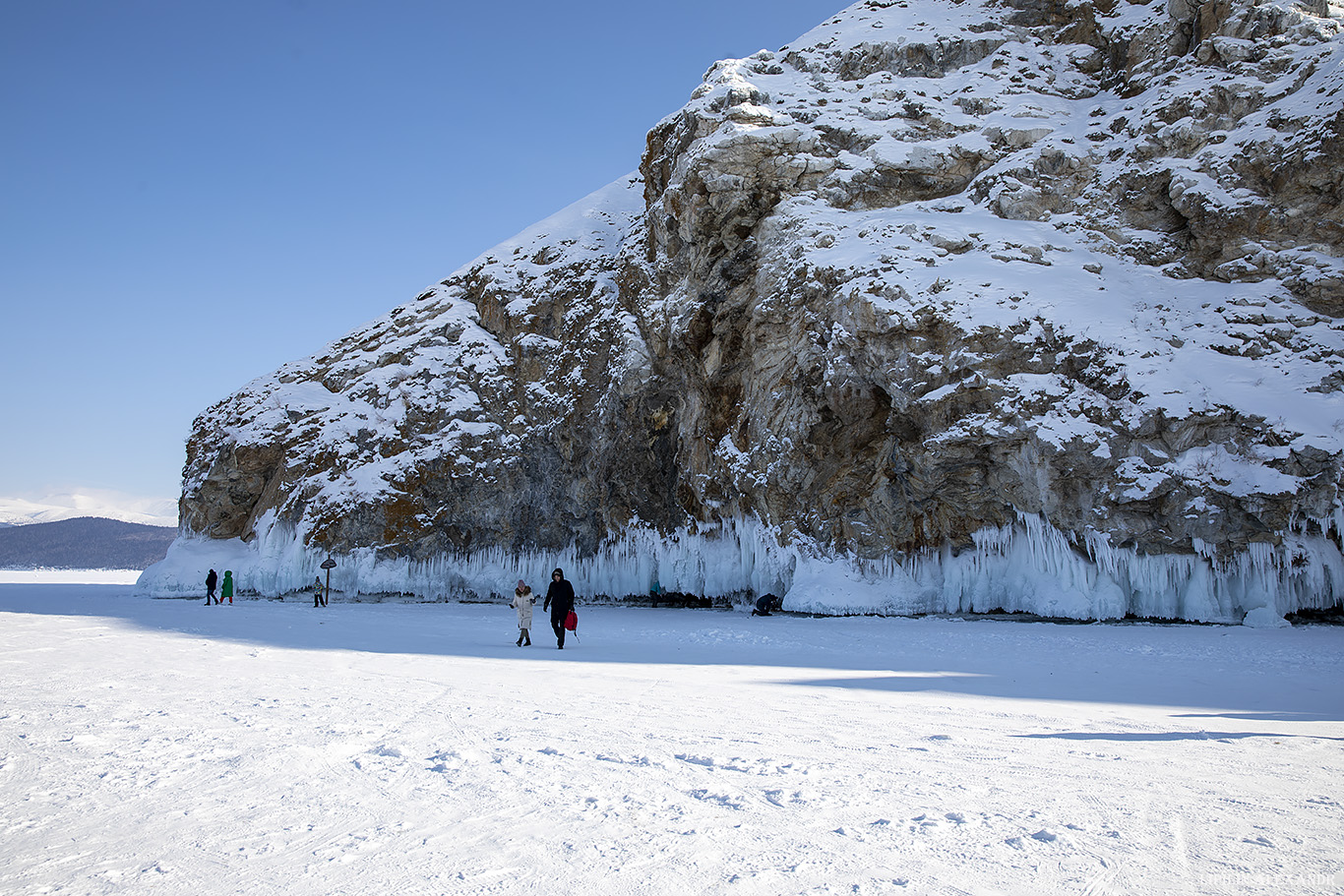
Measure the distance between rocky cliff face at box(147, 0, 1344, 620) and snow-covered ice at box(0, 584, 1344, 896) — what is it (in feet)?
30.4

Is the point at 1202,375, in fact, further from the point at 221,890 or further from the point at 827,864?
the point at 221,890

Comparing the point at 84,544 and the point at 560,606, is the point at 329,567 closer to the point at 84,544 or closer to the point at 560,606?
the point at 560,606

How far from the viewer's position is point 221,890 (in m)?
2.76

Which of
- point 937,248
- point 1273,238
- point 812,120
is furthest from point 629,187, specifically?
point 1273,238

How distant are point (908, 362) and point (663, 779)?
17201 mm

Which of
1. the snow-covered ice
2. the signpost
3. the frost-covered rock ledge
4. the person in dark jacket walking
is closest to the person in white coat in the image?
the person in dark jacket walking

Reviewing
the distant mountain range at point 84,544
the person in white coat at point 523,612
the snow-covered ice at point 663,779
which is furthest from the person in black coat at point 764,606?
the distant mountain range at point 84,544

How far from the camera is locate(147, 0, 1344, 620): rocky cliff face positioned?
17.0 metres

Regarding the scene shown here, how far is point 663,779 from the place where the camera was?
412 centimetres

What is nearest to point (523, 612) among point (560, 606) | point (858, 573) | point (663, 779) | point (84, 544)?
point (560, 606)

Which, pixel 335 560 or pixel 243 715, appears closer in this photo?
pixel 243 715

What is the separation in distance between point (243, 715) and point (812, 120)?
24.4 metres

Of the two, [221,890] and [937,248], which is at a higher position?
[937,248]

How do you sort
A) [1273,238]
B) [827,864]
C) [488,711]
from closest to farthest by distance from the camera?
[827,864], [488,711], [1273,238]
